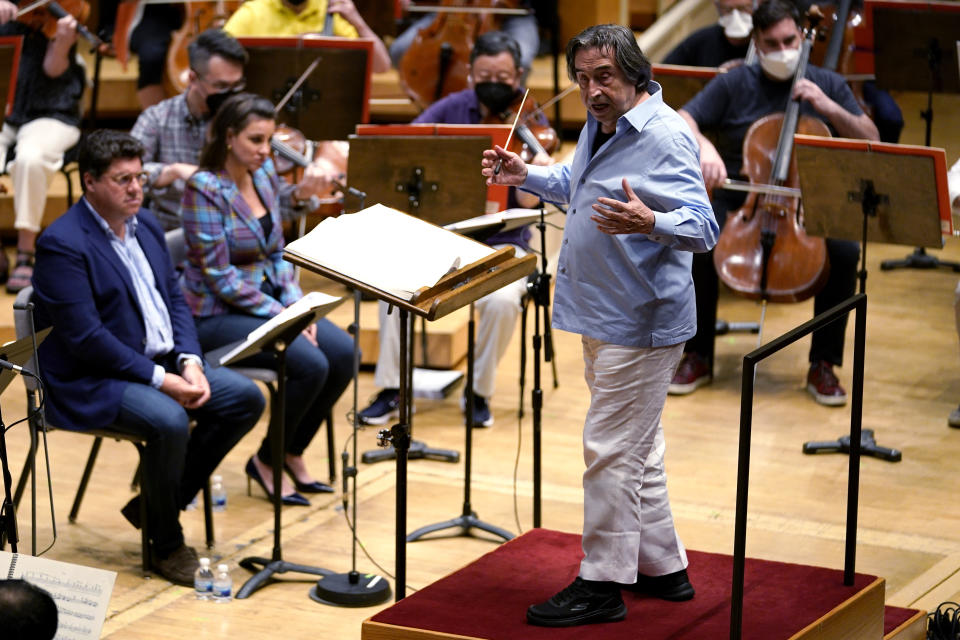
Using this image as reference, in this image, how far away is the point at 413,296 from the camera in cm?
301

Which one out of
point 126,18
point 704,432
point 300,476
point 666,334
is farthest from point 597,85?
point 126,18

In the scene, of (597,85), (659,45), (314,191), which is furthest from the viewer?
(659,45)

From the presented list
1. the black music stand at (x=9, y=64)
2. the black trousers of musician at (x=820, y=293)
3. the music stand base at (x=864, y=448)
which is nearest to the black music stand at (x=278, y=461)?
the music stand base at (x=864, y=448)

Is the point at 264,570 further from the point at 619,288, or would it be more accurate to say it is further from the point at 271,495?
the point at 619,288

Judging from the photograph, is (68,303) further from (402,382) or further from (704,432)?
(704,432)

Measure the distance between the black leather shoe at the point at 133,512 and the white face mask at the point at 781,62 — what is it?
2.88m

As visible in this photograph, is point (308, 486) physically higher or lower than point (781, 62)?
lower

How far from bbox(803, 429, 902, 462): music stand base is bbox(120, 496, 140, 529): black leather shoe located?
227cm

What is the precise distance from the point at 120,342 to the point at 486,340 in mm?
1685

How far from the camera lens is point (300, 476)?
4.72 m

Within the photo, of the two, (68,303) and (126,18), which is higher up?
(126,18)

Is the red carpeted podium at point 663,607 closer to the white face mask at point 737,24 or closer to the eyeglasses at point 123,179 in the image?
the eyeglasses at point 123,179

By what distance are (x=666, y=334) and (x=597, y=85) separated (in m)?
0.54

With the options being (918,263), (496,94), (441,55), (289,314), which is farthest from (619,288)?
(918,263)
